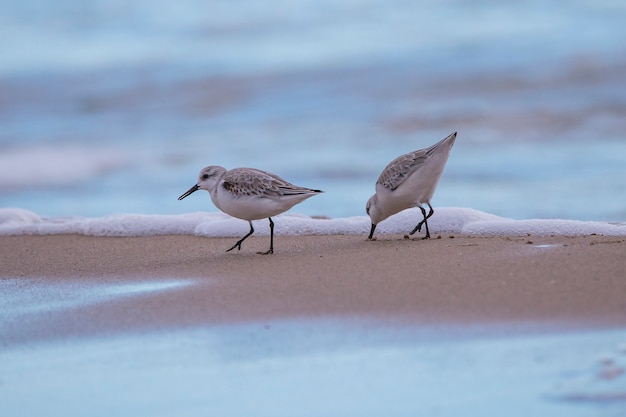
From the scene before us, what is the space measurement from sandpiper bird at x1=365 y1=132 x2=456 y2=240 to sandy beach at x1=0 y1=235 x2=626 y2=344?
553 millimetres

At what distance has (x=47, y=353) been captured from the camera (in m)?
3.91

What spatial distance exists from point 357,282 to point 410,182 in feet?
6.92

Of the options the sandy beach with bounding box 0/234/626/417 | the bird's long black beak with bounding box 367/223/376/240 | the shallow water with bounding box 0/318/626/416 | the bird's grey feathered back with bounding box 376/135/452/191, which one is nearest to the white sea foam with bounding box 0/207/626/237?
the bird's long black beak with bounding box 367/223/376/240

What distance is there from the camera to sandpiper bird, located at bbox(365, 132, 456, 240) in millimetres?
6648

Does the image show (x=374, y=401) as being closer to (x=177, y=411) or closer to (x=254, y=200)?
(x=177, y=411)

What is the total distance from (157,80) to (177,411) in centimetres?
1211

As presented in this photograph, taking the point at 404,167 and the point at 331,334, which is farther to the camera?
the point at 404,167

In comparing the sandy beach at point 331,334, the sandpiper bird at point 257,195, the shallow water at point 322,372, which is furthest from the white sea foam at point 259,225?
the shallow water at point 322,372

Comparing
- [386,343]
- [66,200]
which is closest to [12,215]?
[66,200]

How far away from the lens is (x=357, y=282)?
4684 millimetres

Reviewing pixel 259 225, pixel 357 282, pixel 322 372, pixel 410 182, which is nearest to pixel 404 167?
pixel 410 182

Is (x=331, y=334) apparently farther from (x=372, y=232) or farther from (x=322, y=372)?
(x=372, y=232)

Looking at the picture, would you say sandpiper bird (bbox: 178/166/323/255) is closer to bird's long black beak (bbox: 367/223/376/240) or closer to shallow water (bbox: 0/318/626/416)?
bird's long black beak (bbox: 367/223/376/240)

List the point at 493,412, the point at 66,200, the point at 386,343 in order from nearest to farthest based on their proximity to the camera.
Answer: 1. the point at 493,412
2. the point at 386,343
3. the point at 66,200
